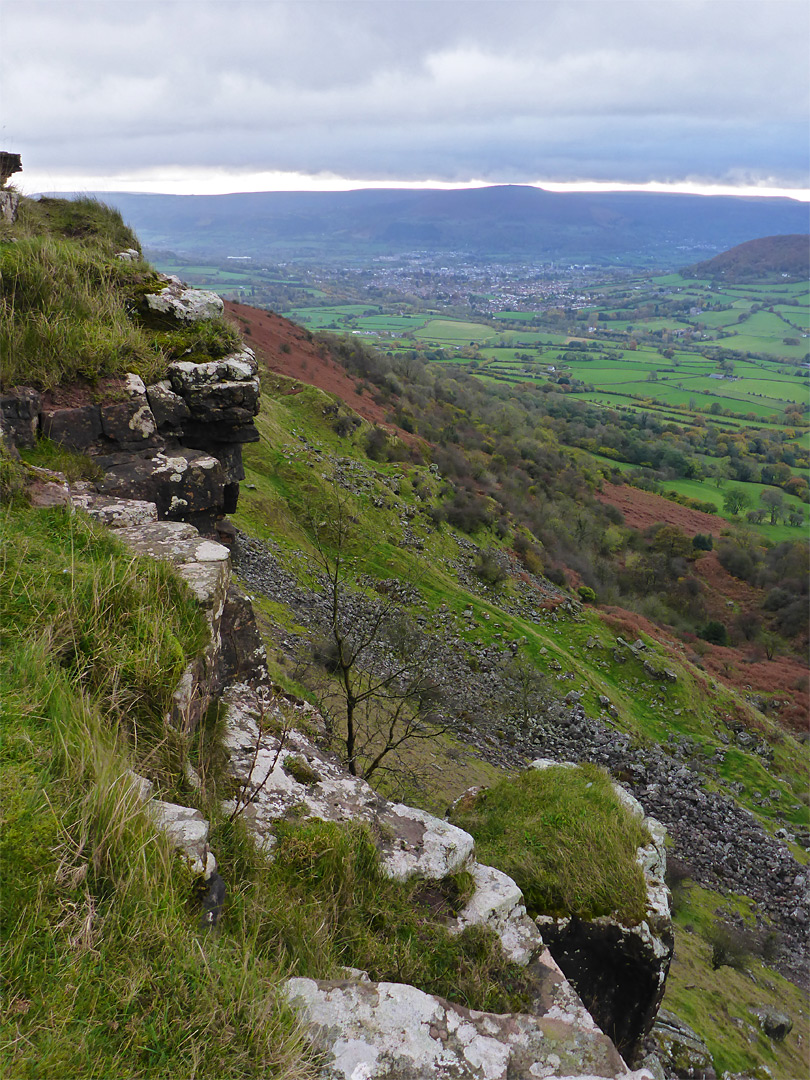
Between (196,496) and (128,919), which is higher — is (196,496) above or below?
above

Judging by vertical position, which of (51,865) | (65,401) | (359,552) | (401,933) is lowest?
(359,552)

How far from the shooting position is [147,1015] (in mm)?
2611

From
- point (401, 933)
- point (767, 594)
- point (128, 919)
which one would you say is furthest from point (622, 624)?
point (128, 919)

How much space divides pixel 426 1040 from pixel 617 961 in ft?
13.7

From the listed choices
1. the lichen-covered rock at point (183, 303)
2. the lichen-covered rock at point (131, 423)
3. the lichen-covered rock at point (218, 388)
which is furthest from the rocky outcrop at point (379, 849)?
the lichen-covered rock at point (183, 303)

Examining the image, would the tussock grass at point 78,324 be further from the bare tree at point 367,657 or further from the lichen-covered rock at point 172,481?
the bare tree at point 367,657

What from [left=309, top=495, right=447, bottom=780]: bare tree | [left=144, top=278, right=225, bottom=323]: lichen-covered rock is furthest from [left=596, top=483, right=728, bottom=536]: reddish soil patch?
[left=144, top=278, right=225, bottom=323]: lichen-covered rock

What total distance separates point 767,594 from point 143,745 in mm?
52685

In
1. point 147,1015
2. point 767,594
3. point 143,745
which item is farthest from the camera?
point 767,594

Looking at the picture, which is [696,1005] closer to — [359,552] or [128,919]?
[128,919]

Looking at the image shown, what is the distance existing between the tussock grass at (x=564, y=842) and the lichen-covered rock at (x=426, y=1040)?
2985mm

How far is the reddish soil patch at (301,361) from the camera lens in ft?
145

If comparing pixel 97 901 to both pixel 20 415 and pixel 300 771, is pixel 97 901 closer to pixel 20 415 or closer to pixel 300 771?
pixel 300 771

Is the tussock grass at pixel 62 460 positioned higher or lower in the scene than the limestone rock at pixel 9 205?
lower
